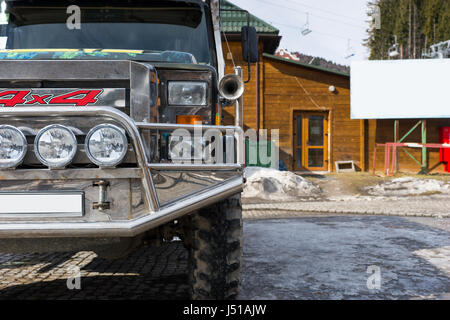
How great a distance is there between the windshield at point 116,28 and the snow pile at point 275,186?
6219mm

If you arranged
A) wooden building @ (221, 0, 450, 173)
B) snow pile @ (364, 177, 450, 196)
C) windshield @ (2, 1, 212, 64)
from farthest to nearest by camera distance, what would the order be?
wooden building @ (221, 0, 450, 173) → snow pile @ (364, 177, 450, 196) → windshield @ (2, 1, 212, 64)

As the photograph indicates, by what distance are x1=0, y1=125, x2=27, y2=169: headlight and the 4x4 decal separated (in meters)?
0.38

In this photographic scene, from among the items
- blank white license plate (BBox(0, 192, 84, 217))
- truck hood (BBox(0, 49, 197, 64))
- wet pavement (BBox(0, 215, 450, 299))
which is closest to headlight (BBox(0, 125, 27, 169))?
blank white license plate (BBox(0, 192, 84, 217))

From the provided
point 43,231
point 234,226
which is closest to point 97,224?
point 43,231

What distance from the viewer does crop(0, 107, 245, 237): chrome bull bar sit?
2.07 meters

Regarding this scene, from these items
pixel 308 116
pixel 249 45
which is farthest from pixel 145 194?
pixel 308 116

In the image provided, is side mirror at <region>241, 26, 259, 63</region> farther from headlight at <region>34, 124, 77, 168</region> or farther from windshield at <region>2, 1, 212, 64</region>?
headlight at <region>34, 124, 77, 168</region>

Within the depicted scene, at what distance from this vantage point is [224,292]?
2.60 metres

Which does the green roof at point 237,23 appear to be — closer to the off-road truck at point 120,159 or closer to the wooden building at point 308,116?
the wooden building at point 308,116

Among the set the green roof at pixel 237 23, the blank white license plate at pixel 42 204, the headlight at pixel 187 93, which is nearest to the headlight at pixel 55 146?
the blank white license plate at pixel 42 204

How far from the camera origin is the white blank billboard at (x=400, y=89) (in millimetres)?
14805

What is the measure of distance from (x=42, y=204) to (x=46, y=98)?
2.33 feet
